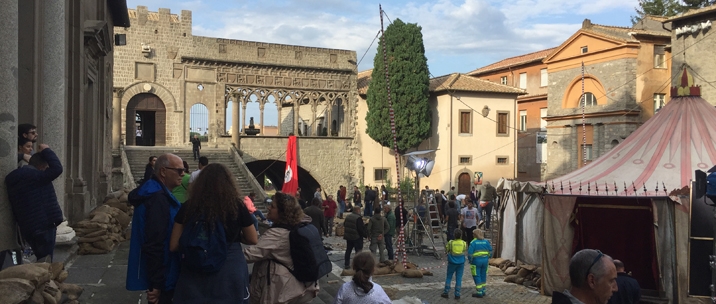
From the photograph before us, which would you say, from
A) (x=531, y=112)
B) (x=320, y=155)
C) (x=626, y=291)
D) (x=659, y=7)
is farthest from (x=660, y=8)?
(x=626, y=291)

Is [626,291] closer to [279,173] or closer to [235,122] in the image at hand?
[235,122]

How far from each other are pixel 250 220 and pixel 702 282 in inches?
354

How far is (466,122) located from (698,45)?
11.8 m

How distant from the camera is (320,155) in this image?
31.9 m

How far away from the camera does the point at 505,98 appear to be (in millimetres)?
34188

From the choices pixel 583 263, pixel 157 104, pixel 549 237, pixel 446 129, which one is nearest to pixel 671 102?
pixel 549 237

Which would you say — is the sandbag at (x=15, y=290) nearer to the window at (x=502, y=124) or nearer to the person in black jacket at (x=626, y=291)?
the person in black jacket at (x=626, y=291)

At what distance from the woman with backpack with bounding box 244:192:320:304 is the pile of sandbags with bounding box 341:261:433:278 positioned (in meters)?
7.66

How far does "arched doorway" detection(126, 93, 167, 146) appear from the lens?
27672mm

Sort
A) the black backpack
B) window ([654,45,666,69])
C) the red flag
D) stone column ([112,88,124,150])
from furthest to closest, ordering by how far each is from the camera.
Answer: window ([654,45,666,69]) → stone column ([112,88,124,150]) → the red flag → the black backpack

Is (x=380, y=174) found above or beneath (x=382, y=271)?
above

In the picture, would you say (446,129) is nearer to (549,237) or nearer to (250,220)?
(549,237)

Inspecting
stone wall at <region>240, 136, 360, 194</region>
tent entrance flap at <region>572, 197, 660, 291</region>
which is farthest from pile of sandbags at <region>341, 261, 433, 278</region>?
stone wall at <region>240, 136, 360, 194</region>

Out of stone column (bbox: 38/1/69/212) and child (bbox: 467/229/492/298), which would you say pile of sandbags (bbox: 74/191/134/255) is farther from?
child (bbox: 467/229/492/298)
